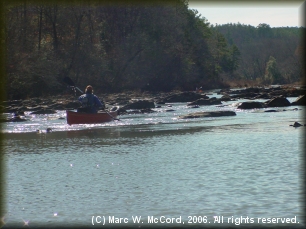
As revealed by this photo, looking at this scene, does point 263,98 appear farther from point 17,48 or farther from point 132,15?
point 132,15

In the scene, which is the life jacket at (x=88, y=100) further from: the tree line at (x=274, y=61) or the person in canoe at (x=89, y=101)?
the tree line at (x=274, y=61)

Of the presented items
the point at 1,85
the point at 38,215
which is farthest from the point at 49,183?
the point at 1,85

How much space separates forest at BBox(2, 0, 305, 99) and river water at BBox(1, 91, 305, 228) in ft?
104

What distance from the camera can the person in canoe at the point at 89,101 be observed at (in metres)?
28.7

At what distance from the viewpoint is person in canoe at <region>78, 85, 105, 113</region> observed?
28688 millimetres

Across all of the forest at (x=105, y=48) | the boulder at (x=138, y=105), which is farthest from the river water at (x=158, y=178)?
the forest at (x=105, y=48)

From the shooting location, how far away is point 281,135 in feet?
68.9

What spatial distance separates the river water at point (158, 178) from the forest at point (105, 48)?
31.8m

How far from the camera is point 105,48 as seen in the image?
2913 inches

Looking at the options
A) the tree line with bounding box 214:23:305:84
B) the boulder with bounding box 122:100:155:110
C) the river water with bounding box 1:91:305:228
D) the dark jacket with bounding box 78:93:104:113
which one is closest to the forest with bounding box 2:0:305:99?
the boulder with bounding box 122:100:155:110

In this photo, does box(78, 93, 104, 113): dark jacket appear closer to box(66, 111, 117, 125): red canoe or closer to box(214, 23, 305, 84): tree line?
box(66, 111, 117, 125): red canoe

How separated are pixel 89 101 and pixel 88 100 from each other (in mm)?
80

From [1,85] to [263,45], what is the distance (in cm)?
15614

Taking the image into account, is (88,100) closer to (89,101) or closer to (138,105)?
(89,101)
